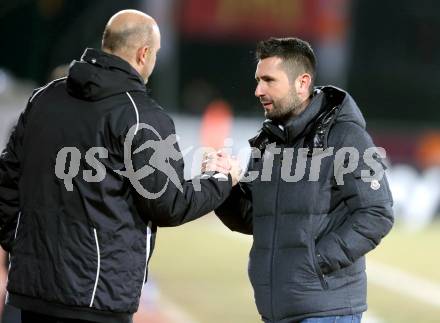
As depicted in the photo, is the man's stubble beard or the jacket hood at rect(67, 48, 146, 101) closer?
the jacket hood at rect(67, 48, 146, 101)

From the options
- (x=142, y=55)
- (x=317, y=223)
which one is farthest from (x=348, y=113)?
(x=142, y=55)

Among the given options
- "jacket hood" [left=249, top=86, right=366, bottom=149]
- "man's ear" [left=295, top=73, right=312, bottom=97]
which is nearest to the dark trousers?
"jacket hood" [left=249, top=86, right=366, bottom=149]

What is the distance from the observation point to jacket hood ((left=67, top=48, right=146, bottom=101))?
12.7ft

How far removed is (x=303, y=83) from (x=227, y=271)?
6.70 m

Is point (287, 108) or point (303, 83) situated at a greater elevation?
point (303, 83)

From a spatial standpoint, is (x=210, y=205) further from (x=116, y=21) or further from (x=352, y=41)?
(x=352, y=41)

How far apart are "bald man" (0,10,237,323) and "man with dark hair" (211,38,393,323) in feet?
1.11

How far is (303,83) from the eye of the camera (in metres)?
4.26

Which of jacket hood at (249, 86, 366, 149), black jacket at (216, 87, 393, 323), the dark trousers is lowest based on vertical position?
the dark trousers

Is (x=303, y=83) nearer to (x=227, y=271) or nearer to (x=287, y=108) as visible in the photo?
(x=287, y=108)

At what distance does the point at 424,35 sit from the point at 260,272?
63.7 feet

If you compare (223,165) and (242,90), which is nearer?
(223,165)

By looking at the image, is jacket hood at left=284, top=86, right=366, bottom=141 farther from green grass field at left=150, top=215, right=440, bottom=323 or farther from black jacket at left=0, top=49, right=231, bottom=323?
green grass field at left=150, top=215, right=440, bottom=323

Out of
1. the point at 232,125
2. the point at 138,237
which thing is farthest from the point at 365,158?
the point at 232,125
